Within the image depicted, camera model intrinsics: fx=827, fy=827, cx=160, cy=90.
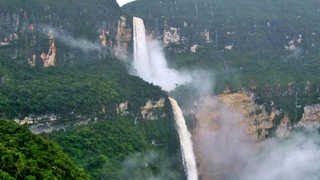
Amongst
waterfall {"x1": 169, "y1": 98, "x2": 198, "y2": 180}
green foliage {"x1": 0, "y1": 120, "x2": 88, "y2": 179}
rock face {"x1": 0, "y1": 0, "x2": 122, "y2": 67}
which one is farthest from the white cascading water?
green foliage {"x1": 0, "y1": 120, "x2": 88, "y2": 179}

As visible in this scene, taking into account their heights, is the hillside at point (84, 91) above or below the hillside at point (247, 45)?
above

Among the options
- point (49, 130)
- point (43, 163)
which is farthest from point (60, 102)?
point (43, 163)

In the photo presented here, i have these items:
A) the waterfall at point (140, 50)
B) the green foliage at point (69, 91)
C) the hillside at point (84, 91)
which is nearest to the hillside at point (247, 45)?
the waterfall at point (140, 50)

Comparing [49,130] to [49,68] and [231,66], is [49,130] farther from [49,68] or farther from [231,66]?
[231,66]

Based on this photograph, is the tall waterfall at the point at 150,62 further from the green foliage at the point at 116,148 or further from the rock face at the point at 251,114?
the green foliage at the point at 116,148

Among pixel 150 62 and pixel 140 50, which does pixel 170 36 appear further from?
pixel 140 50

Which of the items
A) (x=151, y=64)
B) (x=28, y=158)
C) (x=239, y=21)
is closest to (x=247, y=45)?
(x=239, y=21)
